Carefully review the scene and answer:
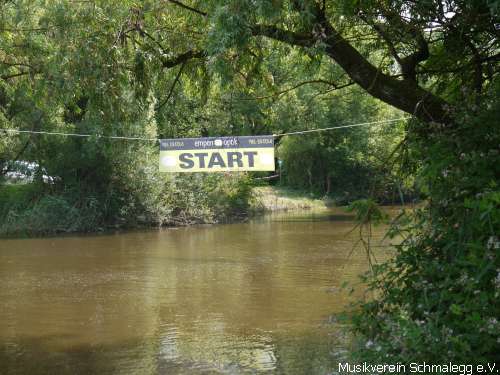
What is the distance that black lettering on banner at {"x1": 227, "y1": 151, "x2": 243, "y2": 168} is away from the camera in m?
14.0

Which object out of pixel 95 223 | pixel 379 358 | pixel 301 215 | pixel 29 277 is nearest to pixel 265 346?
pixel 379 358

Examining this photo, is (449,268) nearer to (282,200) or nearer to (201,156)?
(201,156)

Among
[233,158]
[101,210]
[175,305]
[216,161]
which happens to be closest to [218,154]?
[216,161]

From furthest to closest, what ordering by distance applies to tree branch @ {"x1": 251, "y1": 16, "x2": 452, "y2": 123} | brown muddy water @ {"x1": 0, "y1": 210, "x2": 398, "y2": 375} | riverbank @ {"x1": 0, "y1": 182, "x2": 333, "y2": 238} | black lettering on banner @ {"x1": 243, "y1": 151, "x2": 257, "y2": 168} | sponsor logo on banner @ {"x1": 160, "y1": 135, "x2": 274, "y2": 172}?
riverbank @ {"x1": 0, "y1": 182, "x2": 333, "y2": 238} → black lettering on banner @ {"x1": 243, "y1": 151, "x2": 257, "y2": 168} → sponsor logo on banner @ {"x1": 160, "y1": 135, "x2": 274, "y2": 172} → brown muddy water @ {"x1": 0, "y1": 210, "x2": 398, "y2": 375} → tree branch @ {"x1": 251, "y1": 16, "x2": 452, "y2": 123}

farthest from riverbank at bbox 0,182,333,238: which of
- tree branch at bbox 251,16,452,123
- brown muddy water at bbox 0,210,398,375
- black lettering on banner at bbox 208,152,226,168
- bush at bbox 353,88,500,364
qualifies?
bush at bbox 353,88,500,364

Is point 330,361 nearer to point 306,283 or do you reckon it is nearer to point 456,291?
point 456,291

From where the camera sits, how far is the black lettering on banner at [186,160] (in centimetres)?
1402

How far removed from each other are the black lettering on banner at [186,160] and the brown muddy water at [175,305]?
2398 mm

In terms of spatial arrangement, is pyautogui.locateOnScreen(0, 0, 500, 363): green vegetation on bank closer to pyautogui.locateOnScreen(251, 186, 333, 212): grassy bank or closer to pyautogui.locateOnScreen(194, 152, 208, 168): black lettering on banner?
pyautogui.locateOnScreen(194, 152, 208, 168): black lettering on banner

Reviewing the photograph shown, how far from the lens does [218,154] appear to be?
14.0 meters

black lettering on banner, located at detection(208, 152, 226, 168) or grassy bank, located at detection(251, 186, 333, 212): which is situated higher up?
black lettering on banner, located at detection(208, 152, 226, 168)

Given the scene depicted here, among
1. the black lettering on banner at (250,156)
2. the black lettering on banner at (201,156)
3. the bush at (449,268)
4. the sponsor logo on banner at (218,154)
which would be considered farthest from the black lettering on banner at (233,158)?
the bush at (449,268)

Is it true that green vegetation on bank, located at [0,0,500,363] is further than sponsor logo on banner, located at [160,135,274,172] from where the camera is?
No

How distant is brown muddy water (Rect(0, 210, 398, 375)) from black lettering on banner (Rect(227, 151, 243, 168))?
2407mm
